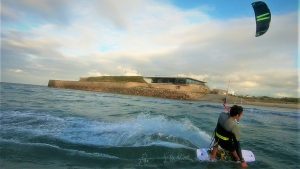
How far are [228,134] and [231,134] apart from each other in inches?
3.8

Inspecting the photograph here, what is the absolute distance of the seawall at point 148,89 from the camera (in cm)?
7012

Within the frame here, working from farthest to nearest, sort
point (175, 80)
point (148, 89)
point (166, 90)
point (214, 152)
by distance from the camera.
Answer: point (175, 80), point (148, 89), point (166, 90), point (214, 152)

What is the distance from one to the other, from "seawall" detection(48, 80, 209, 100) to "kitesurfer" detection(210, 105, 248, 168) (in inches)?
2310

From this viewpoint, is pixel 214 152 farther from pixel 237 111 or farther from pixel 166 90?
pixel 166 90

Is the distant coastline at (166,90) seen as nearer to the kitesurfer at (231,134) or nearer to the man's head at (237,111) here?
the kitesurfer at (231,134)

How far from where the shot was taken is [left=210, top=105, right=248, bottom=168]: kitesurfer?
8.56m

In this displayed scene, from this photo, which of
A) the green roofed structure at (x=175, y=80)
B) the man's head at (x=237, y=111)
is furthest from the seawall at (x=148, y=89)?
the man's head at (x=237, y=111)

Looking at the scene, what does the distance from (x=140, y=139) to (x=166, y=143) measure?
975 mm

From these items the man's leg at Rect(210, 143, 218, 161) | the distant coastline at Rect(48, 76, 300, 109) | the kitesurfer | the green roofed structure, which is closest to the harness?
the kitesurfer

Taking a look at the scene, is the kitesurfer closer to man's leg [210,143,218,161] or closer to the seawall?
man's leg [210,143,218,161]

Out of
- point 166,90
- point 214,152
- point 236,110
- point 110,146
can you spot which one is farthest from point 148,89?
point 236,110

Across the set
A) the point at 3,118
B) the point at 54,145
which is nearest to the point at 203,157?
the point at 54,145

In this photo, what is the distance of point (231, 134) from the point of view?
28.2 ft

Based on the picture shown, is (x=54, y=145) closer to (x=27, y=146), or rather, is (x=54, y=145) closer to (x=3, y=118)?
(x=27, y=146)
